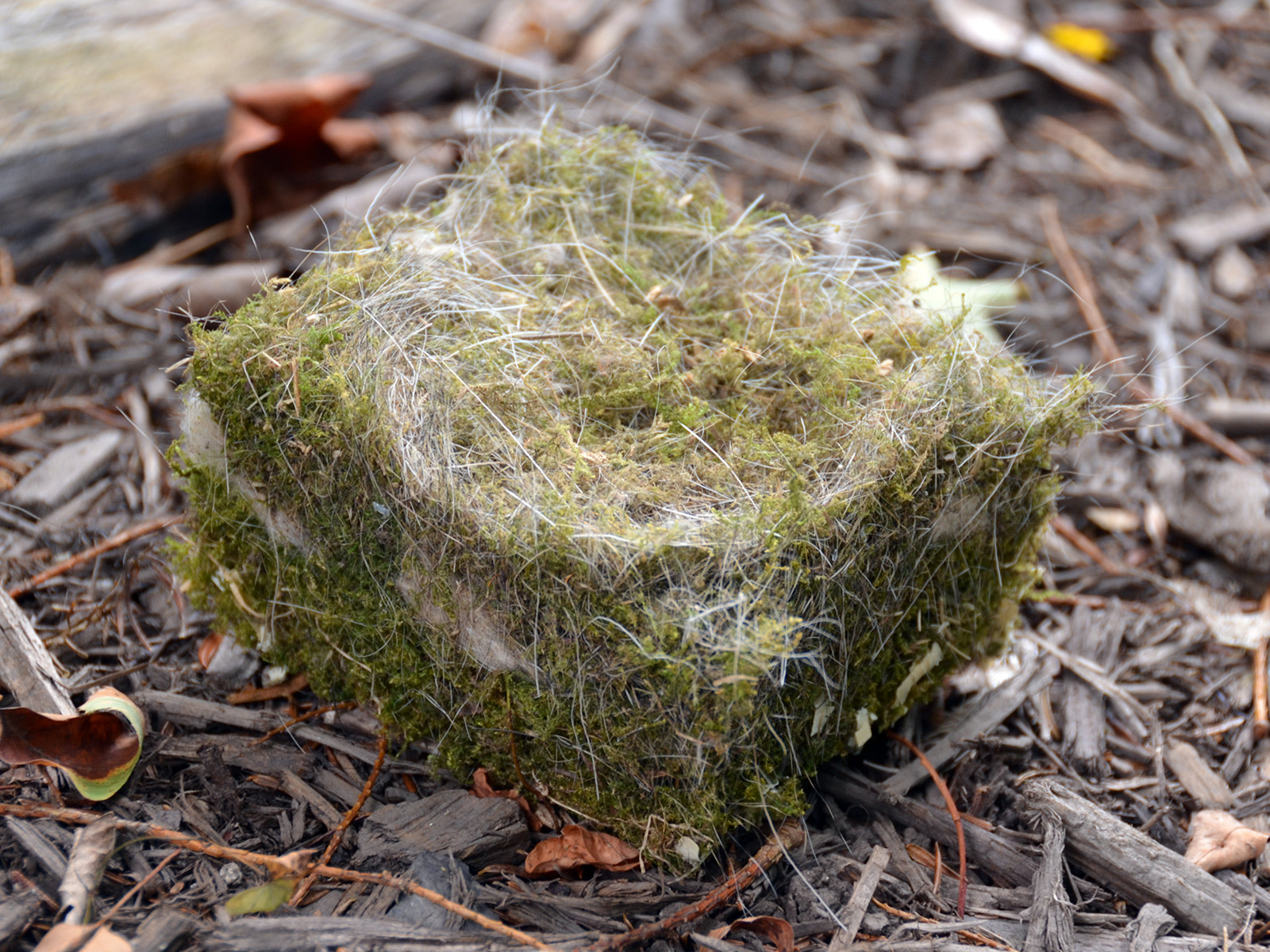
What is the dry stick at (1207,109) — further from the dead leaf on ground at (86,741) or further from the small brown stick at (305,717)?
the dead leaf on ground at (86,741)

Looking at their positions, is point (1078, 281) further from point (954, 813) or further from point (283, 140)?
point (283, 140)

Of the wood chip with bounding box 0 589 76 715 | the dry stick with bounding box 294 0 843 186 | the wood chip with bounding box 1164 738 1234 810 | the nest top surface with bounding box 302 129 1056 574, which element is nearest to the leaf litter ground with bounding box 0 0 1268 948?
the wood chip with bounding box 1164 738 1234 810

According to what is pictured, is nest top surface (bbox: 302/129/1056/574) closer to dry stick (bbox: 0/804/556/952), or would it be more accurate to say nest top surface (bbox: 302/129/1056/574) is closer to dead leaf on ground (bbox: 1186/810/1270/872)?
dry stick (bbox: 0/804/556/952)

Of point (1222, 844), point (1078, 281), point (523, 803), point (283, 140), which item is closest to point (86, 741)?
point (523, 803)

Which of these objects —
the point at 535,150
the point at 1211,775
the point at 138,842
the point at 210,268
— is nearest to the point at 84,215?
the point at 210,268

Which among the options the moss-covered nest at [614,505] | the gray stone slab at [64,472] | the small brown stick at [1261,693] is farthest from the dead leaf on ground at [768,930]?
the gray stone slab at [64,472]

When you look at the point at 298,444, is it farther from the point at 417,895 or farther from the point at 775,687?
the point at 775,687
